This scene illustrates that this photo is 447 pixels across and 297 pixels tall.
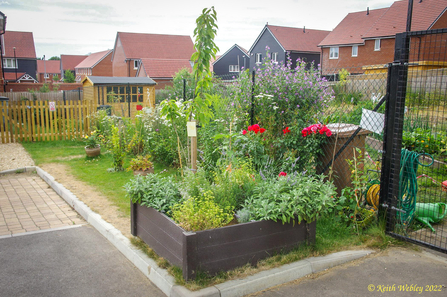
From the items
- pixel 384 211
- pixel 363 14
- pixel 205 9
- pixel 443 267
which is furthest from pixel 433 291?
pixel 363 14

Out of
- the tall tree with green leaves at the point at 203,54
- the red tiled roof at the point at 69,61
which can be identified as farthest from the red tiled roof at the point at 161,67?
the red tiled roof at the point at 69,61

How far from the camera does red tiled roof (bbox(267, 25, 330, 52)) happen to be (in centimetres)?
4491

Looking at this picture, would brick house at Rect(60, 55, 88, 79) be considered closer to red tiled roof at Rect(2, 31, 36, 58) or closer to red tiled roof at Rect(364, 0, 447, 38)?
red tiled roof at Rect(2, 31, 36, 58)

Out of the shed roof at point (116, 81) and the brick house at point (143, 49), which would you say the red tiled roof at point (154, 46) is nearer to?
the brick house at point (143, 49)

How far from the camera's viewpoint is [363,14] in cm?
3969

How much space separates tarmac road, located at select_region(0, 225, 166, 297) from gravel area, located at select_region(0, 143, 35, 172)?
5067mm

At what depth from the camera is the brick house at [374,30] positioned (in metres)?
31.3

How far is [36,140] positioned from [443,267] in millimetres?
13064

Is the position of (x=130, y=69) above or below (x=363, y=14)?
below

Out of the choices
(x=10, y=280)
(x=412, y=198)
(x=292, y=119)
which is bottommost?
(x=10, y=280)

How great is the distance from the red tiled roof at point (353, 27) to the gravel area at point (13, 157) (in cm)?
3489

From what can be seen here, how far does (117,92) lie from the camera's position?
1938cm

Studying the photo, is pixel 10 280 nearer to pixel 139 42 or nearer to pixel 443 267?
pixel 443 267

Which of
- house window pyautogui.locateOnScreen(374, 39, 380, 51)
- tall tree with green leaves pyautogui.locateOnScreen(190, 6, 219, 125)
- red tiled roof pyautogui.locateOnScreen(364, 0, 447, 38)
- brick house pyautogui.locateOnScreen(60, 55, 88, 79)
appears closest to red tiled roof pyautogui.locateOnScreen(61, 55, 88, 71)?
brick house pyautogui.locateOnScreen(60, 55, 88, 79)
